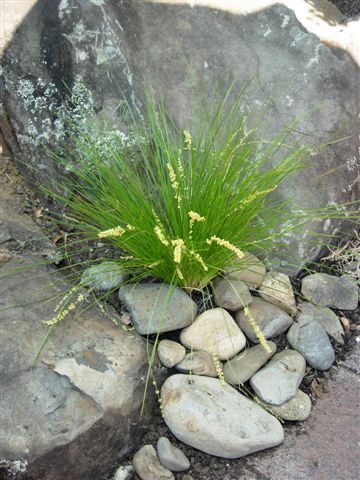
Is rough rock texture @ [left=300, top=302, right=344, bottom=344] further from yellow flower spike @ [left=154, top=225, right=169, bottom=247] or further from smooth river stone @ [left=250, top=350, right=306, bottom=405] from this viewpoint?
yellow flower spike @ [left=154, top=225, right=169, bottom=247]

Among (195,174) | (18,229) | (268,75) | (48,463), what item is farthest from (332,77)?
(48,463)

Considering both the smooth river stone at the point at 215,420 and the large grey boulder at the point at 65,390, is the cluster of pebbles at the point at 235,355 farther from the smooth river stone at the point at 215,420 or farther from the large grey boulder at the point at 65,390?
the large grey boulder at the point at 65,390

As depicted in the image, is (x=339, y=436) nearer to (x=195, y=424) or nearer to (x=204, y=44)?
(x=195, y=424)

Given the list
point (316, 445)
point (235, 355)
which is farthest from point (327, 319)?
point (316, 445)

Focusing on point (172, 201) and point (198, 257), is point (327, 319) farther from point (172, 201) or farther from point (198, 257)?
point (172, 201)

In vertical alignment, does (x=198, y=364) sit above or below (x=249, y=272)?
below

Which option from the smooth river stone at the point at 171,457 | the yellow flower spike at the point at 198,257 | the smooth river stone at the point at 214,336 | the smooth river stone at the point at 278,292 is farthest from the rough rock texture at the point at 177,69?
the smooth river stone at the point at 171,457

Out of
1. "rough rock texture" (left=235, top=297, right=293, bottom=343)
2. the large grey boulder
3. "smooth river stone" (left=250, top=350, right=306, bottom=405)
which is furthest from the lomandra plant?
"smooth river stone" (left=250, top=350, right=306, bottom=405)
